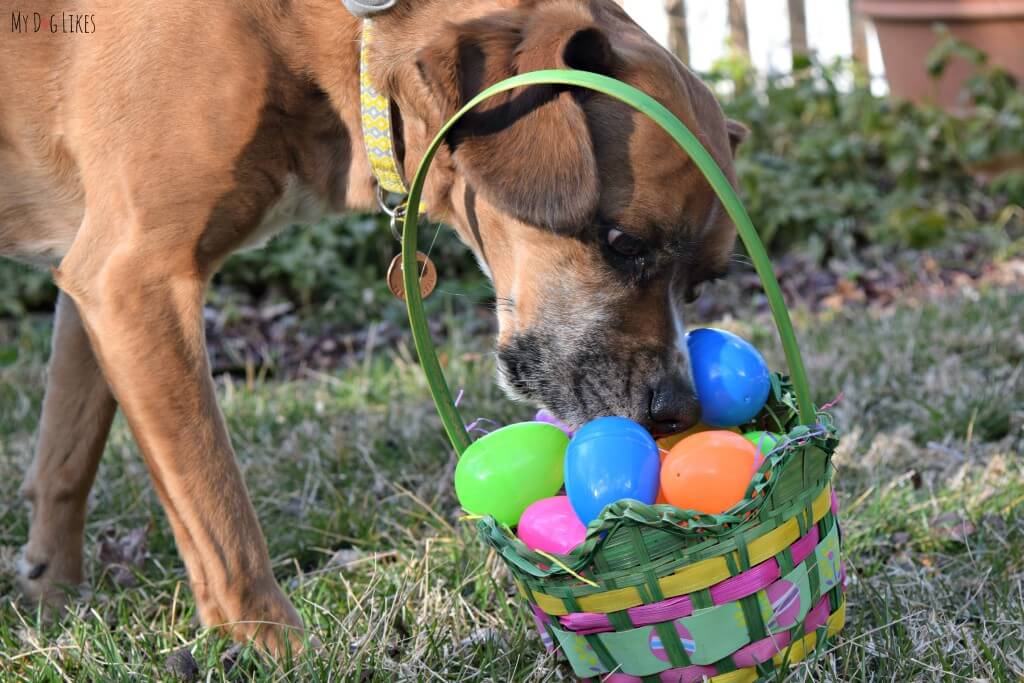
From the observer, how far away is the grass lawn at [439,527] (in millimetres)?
2254

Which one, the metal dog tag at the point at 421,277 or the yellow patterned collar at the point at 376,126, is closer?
the yellow patterned collar at the point at 376,126

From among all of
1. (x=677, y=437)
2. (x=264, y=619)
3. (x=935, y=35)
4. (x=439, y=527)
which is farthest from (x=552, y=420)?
(x=935, y=35)

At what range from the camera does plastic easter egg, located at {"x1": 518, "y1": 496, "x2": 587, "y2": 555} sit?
2.03 meters

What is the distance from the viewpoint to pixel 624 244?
2.49 metres

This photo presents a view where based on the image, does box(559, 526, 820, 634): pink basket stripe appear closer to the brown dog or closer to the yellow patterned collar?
the brown dog

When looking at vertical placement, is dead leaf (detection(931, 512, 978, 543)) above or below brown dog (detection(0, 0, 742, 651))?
below

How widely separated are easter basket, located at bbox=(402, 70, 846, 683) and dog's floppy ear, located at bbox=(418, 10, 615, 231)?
0.27 meters

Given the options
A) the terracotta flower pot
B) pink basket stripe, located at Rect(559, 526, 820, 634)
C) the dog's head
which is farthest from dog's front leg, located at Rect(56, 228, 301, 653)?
the terracotta flower pot

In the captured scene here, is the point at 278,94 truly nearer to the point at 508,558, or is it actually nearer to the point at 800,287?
the point at 508,558

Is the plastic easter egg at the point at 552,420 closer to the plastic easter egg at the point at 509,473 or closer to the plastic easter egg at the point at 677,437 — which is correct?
the plastic easter egg at the point at 677,437

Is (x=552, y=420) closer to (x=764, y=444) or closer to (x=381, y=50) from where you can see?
(x=764, y=444)

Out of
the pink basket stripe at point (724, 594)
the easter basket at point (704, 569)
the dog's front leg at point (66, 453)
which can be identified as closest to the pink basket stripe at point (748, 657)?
the easter basket at point (704, 569)

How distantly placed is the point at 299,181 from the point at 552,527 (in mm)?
1092

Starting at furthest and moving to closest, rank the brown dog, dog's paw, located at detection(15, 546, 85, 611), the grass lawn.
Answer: dog's paw, located at detection(15, 546, 85, 611) → the brown dog → the grass lawn
